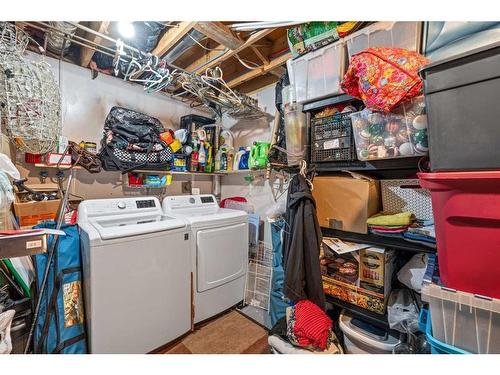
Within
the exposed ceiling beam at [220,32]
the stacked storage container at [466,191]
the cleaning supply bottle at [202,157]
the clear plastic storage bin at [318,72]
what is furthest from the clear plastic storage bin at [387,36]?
the cleaning supply bottle at [202,157]

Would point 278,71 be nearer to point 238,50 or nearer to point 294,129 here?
point 238,50

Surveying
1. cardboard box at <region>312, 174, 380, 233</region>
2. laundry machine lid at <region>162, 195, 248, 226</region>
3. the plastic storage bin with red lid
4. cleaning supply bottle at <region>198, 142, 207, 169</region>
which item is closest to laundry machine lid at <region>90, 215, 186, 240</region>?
laundry machine lid at <region>162, 195, 248, 226</region>

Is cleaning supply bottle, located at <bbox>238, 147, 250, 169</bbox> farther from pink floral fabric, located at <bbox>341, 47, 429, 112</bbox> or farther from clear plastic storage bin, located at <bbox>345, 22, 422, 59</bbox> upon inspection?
pink floral fabric, located at <bbox>341, 47, 429, 112</bbox>

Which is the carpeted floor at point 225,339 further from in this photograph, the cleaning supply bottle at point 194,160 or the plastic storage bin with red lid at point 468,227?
the cleaning supply bottle at point 194,160

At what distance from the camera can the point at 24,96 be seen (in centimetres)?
143

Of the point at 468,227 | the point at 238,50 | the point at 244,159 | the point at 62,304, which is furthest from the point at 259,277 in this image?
the point at 238,50

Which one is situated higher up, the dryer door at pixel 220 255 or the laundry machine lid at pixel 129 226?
the laundry machine lid at pixel 129 226

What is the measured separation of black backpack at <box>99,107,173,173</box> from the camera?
2.08 m

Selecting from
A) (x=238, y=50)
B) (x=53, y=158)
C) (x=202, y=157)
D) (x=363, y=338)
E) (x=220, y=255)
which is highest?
(x=238, y=50)

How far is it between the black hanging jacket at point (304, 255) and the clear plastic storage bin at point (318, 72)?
0.66 metres

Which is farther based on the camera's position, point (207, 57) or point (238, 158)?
point (238, 158)

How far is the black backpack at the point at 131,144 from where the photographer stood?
208 cm

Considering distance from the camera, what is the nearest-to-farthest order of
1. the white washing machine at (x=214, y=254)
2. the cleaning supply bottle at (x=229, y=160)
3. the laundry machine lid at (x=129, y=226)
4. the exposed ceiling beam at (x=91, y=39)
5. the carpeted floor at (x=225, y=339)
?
1. the laundry machine lid at (x=129, y=226)
2. the exposed ceiling beam at (x=91, y=39)
3. the carpeted floor at (x=225, y=339)
4. the white washing machine at (x=214, y=254)
5. the cleaning supply bottle at (x=229, y=160)

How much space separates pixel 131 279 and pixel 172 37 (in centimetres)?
A: 187
